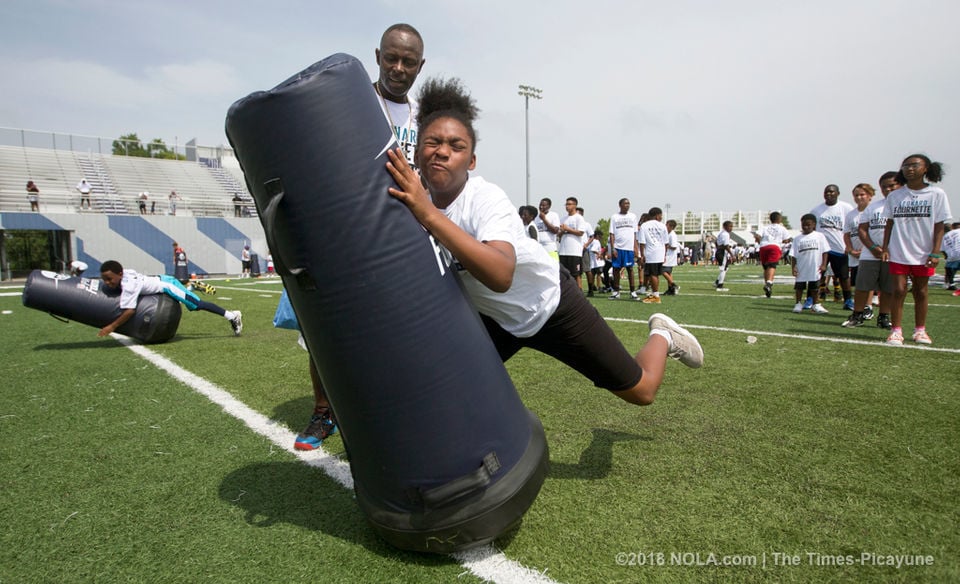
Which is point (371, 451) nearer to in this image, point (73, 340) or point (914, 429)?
point (914, 429)

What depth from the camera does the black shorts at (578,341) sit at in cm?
244

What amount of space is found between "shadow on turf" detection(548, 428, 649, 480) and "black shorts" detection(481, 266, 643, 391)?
441 millimetres

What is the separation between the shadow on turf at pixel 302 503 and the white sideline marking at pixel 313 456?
80mm

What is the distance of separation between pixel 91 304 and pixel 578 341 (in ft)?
21.6

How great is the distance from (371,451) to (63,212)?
105 ft

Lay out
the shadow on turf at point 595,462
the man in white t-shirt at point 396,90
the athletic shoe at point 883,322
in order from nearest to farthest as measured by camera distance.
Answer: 1. the shadow on turf at point 595,462
2. the man in white t-shirt at point 396,90
3. the athletic shoe at point 883,322

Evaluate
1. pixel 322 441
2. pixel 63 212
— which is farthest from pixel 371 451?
pixel 63 212

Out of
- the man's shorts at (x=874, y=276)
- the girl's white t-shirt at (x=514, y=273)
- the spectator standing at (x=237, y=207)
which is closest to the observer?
the girl's white t-shirt at (x=514, y=273)

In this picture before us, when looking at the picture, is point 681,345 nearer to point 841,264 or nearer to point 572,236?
point 841,264

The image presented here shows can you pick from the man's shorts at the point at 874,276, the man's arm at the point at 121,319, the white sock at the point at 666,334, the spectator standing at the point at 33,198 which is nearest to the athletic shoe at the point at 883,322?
the man's shorts at the point at 874,276

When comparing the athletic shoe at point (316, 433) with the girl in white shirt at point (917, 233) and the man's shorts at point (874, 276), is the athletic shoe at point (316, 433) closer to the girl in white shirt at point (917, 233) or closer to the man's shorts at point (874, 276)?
the girl in white shirt at point (917, 233)

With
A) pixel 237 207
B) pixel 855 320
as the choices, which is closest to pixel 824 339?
pixel 855 320

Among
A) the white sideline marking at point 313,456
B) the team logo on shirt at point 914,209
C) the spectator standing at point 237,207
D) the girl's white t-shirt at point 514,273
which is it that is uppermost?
the spectator standing at point 237,207

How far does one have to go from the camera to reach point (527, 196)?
127 ft
